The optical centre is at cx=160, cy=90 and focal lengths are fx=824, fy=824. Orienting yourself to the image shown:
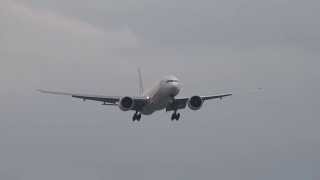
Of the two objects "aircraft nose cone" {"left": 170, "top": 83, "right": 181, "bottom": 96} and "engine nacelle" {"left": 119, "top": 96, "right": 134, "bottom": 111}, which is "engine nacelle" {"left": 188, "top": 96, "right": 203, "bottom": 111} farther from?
"engine nacelle" {"left": 119, "top": 96, "right": 134, "bottom": 111}

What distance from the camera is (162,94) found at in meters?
85.4

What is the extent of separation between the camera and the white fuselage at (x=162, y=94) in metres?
84.8

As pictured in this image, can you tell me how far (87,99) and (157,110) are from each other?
9.06 metres

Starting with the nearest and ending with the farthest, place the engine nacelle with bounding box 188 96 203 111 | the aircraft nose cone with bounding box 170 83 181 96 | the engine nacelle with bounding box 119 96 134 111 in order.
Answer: the aircraft nose cone with bounding box 170 83 181 96 → the engine nacelle with bounding box 119 96 134 111 → the engine nacelle with bounding box 188 96 203 111

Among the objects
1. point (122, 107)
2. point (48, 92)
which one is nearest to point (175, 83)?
point (122, 107)

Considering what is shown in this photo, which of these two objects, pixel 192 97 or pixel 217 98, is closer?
pixel 192 97

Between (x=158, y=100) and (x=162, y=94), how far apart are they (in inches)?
47.5

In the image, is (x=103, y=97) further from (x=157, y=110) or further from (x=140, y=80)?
(x=140, y=80)

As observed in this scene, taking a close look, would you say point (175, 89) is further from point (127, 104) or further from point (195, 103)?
point (127, 104)

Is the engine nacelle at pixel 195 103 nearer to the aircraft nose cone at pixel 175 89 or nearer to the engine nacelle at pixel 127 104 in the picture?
the aircraft nose cone at pixel 175 89

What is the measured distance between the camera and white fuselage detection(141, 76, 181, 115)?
84750 mm

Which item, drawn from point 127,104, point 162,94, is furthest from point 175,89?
point 127,104

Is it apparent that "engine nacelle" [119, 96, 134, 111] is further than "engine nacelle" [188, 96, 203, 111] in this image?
No

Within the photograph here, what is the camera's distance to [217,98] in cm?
9700
